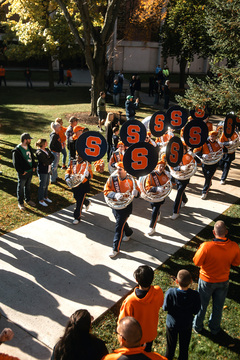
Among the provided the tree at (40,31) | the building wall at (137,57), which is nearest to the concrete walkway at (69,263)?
the tree at (40,31)

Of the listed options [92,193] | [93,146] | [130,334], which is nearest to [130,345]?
[130,334]

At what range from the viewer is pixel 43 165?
855 centimetres

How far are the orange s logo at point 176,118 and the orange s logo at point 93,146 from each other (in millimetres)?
3569

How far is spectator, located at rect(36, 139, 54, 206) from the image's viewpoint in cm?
836

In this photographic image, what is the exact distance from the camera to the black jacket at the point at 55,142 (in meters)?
9.45

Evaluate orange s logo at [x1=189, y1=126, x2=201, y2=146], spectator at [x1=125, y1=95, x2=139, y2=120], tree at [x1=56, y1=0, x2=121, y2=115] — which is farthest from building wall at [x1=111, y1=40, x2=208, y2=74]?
orange s logo at [x1=189, y1=126, x2=201, y2=146]

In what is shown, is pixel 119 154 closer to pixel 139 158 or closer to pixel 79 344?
pixel 139 158

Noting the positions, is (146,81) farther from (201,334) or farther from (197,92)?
(201,334)

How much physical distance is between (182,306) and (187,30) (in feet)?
72.7

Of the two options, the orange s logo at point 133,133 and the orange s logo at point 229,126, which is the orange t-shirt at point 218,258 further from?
the orange s logo at point 229,126

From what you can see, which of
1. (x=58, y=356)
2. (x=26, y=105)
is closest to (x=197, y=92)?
(x=58, y=356)

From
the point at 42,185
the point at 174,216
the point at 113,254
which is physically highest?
the point at 42,185

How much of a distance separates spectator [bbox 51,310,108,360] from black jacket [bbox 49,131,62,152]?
6.84m

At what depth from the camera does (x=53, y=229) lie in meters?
7.89
